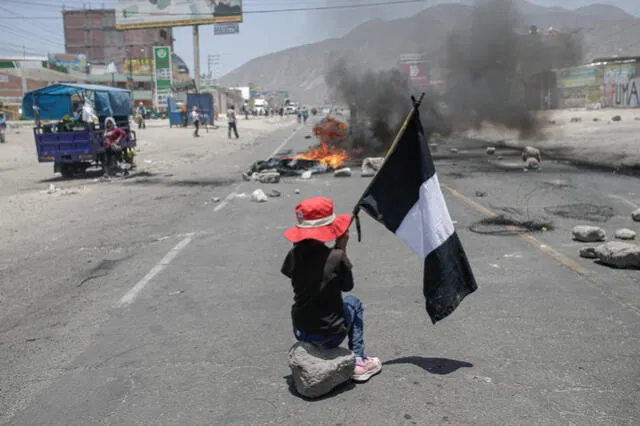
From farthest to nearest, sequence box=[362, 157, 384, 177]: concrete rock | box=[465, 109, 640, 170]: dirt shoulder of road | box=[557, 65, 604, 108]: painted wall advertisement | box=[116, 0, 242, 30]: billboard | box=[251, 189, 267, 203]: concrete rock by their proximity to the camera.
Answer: box=[116, 0, 242, 30]: billboard < box=[557, 65, 604, 108]: painted wall advertisement < box=[465, 109, 640, 170]: dirt shoulder of road < box=[362, 157, 384, 177]: concrete rock < box=[251, 189, 267, 203]: concrete rock

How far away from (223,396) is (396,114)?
1893 cm

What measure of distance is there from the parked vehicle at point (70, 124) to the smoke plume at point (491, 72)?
14858mm

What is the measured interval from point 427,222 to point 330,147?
16.1m

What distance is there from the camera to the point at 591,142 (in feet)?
75.4

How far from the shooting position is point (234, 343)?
13.9 feet

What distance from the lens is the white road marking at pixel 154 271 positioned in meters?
5.40

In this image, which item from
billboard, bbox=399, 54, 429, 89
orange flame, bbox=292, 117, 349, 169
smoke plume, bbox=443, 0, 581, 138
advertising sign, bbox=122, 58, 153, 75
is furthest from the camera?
advertising sign, bbox=122, 58, 153, 75

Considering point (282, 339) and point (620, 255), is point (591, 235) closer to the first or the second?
point (620, 255)

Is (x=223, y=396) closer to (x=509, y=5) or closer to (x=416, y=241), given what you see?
(x=416, y=241)

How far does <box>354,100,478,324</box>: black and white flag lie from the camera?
377 cm

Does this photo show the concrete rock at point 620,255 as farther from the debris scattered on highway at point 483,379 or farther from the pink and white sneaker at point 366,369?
the pink and white sneaker at point 366,369

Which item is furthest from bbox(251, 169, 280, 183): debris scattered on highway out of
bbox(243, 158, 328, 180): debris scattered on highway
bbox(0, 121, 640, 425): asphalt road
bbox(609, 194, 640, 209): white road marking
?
bbox(609, 194, 640, 209): white road marking

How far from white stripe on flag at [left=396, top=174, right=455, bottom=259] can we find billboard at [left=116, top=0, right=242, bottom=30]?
49.8 meters

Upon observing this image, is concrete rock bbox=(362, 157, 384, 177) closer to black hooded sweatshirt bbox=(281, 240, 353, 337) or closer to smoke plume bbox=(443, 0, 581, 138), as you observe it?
black hooded sweatshirt bbox=(281, 240, 353, 337)
